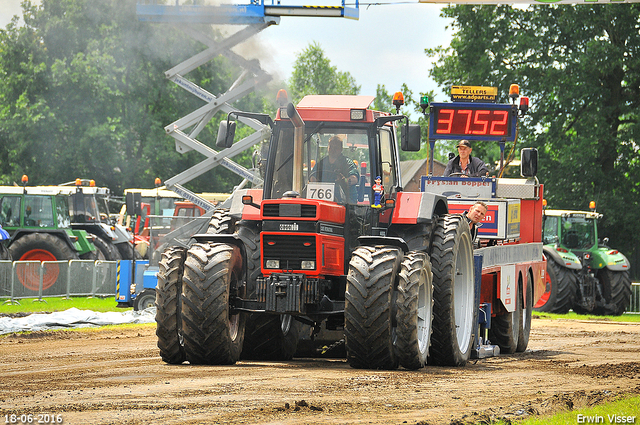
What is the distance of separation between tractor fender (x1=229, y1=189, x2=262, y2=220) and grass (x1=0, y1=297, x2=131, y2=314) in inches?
413

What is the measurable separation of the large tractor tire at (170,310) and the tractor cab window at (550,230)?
1682 cm

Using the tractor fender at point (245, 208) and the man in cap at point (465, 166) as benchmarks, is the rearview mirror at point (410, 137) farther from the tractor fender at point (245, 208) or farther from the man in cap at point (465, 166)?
the man in cap at point (465, 166)

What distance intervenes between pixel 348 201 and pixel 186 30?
12.1 meters

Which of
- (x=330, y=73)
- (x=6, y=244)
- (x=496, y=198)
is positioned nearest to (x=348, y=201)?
(x=496, y=198)

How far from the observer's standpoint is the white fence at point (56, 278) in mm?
21797

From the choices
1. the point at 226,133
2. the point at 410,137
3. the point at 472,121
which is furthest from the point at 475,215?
the point at 226,133

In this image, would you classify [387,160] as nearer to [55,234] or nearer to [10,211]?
[55,234]

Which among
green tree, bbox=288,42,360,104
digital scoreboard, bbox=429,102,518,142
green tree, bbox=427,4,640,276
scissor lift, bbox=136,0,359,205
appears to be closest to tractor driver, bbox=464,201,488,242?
digital scoreboard, bbox=429,102,518,142

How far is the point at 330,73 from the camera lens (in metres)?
71.7

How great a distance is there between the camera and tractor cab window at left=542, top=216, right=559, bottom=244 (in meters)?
24.8

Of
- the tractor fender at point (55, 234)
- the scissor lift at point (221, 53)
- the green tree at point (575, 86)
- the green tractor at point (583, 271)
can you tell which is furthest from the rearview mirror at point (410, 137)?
the green tree at point (575, 86)

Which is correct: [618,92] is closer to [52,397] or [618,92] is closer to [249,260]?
[249,260]

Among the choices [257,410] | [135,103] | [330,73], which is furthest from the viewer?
[330,73]

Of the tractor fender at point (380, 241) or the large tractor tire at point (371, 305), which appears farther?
the tractor fender at point (380, 241)
